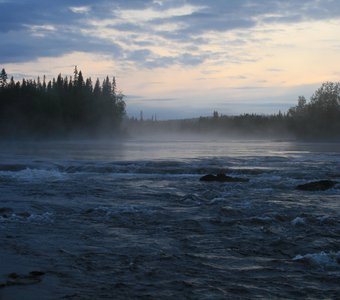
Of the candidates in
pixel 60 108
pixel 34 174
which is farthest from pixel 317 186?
pixel 60 108

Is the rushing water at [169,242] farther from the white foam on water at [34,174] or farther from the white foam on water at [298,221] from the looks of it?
the white foam on water at [34,174]

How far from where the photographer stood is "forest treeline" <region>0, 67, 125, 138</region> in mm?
91188

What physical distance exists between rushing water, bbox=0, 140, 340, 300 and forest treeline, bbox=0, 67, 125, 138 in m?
76.8

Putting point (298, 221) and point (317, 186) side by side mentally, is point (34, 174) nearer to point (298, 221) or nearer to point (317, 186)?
point (317, 186)

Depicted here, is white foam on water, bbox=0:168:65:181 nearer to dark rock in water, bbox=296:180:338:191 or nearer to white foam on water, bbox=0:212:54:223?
white foam on water, bbox=0:212:54:223

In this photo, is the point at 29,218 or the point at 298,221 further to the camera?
the point at 29,218

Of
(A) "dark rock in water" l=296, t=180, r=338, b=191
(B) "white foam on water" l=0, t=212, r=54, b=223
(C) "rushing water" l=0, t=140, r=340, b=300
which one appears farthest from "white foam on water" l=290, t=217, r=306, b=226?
(A) "dark rock in water" l=296, t=180, r=338, b=191

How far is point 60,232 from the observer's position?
33.2ft

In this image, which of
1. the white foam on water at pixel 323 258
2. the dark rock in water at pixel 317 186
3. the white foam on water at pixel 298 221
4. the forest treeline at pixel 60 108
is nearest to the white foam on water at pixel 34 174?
the dark rock in water at pixel 317 186

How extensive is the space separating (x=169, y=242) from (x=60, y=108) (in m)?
98.7

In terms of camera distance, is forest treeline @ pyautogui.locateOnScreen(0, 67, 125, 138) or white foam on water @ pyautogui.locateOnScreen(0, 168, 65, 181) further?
forest treeline @ pyautogui.locateOnScreen(0, 67, 125, 138)

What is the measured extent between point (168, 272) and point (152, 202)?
721cm

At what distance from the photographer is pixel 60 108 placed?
103875 millimetres

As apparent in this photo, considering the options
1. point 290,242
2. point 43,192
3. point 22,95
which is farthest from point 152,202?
point 22,95
